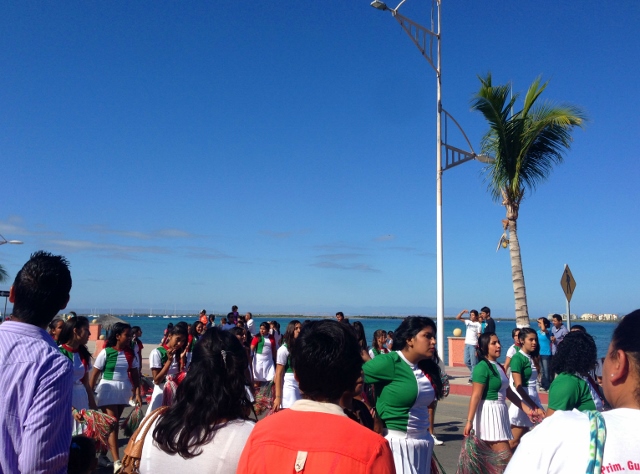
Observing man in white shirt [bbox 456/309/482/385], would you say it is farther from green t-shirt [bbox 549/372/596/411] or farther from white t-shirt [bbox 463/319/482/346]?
green t-shirt [bbox 549/372/596/411]

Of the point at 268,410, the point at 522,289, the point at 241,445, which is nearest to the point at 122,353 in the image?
the point at 268,410

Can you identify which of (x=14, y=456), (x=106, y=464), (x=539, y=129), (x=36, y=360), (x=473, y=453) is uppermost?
(x=539, y=129)

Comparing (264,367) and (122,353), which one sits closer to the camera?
(122,353)

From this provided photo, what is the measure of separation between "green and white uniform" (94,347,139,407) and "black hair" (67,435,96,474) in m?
4.97

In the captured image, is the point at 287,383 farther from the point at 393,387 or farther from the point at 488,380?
the point at 393,387

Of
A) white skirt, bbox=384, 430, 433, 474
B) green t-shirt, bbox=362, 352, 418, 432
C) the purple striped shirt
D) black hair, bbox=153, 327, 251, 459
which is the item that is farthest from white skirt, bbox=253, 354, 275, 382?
the purple striped shirt

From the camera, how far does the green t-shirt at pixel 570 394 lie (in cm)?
438

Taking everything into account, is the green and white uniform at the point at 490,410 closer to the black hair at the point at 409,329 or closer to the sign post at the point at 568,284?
the black hair at the point at 409,329

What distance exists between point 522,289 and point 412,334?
1110 centimetres

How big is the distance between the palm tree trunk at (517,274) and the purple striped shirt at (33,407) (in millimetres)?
13812

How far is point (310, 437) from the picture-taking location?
6.54ft

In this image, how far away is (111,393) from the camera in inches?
296

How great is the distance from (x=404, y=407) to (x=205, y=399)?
2275mm

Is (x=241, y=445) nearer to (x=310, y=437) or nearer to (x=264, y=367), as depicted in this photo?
(x=310, y=437)
